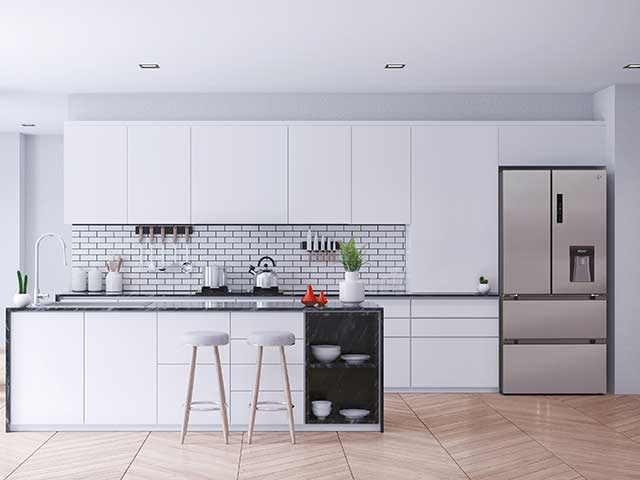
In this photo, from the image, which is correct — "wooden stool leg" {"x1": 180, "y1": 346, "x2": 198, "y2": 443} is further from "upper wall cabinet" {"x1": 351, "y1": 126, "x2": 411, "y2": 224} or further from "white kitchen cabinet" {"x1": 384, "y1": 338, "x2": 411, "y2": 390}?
"upper wall cabinet" {"x1": 351, "y1": 126, "x2": 411, "y2": 224}

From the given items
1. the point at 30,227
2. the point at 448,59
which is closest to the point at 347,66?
the point at 448,59

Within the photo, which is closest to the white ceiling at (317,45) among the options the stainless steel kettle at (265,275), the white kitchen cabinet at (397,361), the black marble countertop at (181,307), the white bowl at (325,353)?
the stainless steel kettle at (265,275)

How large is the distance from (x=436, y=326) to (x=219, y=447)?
2715 mm

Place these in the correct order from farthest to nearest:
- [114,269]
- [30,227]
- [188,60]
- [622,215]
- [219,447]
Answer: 1. [30,227]
2. [114,269]
3. [622,215]
4. [188,60]
5. [219,447]

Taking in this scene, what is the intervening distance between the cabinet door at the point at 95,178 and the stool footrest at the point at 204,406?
8.00ft

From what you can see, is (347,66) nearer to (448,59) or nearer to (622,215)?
(448,59)

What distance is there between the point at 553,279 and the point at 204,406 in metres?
3.33

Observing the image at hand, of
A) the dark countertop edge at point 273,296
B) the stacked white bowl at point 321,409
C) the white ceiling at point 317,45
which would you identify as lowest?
the stacked white bowl at point 321,409

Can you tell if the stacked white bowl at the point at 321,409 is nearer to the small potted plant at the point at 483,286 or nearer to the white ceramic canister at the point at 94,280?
the small potted plant at the point at 483,286

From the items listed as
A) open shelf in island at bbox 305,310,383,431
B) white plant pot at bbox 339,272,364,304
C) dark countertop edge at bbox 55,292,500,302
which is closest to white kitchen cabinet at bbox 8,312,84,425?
open shelf in island at bbox 305,310,383,431

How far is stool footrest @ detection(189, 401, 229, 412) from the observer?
5512mm

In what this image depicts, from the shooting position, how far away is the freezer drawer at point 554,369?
285 inches

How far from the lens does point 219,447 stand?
5340 millimetres

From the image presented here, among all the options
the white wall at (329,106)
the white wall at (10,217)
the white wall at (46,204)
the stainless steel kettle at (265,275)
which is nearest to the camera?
the stainless steel kettle at (265,275)
